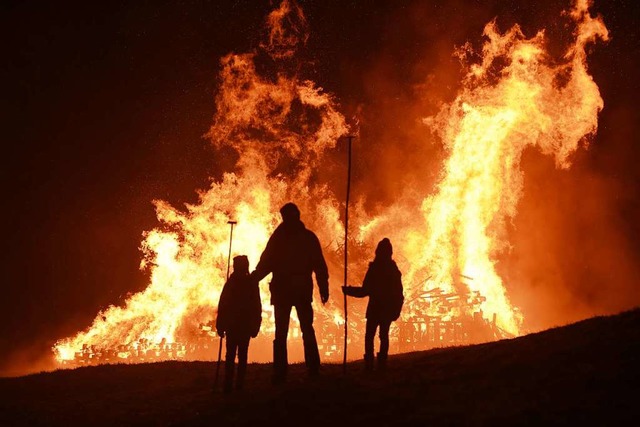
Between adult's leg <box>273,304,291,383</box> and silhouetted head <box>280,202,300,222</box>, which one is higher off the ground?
silhouetted head <box>280,202,300,222</box>

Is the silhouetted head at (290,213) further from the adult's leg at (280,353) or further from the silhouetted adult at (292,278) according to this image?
the adult's leg at (280,353)

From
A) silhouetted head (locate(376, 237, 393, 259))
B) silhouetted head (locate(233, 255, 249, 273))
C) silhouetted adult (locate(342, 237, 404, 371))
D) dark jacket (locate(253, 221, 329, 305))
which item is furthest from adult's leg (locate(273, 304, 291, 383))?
silhouetted head (locate(376, 237, 393, 259))

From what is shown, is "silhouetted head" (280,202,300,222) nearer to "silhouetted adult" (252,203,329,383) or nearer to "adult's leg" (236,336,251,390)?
"silhouetted adult" (252,203,329,383)

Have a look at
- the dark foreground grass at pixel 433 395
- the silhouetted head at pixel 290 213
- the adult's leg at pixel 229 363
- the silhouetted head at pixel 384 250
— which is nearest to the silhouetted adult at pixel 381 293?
the silhouetted head at pixel 384 250

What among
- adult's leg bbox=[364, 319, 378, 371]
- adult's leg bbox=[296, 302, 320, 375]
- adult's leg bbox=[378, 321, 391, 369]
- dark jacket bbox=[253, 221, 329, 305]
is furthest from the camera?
adult's leg bbox=[364, 319, 378, 371]

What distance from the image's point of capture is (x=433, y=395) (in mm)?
8664

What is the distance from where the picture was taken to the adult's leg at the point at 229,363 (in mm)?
11641

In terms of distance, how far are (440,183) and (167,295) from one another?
18.8 m

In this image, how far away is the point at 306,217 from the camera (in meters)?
45.8

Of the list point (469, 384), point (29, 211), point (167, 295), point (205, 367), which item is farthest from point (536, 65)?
point (29, 211)

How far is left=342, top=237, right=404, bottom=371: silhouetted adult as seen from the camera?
1223 cm

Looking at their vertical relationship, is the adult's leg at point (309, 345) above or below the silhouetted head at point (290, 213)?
below

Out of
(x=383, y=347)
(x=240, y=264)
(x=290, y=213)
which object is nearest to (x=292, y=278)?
(x=290, y=213)

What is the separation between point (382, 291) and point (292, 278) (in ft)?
6.30
